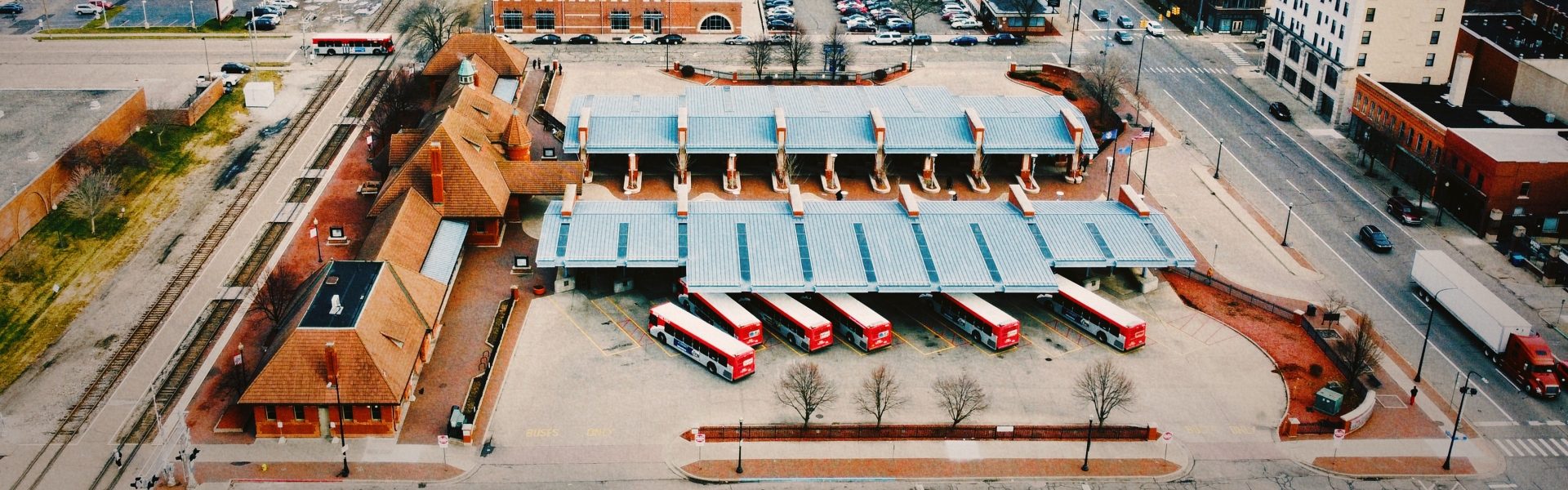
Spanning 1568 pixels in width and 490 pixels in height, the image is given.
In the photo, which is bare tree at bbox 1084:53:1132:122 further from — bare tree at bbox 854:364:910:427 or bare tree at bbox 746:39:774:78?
bare tree at bbox 854:364:910:427

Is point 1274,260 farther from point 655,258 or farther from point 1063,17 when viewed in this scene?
point 1063,17

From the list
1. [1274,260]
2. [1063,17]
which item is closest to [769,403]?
[1274,260]

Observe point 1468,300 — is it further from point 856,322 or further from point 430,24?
point 430,24

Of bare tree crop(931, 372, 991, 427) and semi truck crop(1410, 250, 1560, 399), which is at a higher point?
semi truck crop(1410, 250, 1560, 399)

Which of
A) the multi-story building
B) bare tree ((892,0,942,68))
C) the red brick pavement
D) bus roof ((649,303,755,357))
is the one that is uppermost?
the multi-story building

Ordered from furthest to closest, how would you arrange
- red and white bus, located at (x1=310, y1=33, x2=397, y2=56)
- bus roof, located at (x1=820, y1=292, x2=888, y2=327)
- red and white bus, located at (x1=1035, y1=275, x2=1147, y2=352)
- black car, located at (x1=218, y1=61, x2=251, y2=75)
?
1. red and white bus, located at (x1=310, y1=33, x2=397, y2=56)
2. black car, located at (x1=218, y1=61, x2=251, y2=75)
3. red and white bus, located at (x1=1035, y1=275, x2=1147, y2=352)
4. bus roof, located at (x1=820, y1=292, x2=888, y2=327)

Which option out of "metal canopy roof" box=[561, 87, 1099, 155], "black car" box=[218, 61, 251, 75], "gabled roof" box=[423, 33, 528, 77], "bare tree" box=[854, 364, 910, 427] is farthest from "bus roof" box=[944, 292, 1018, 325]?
"black car" box=[218, 61, 251, 75]
